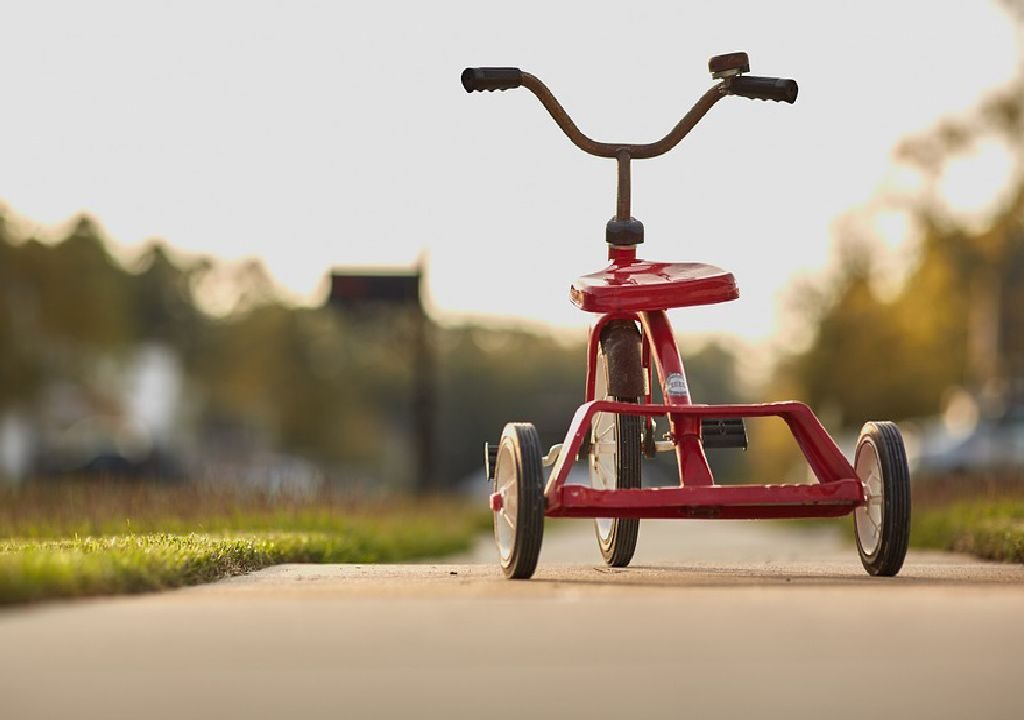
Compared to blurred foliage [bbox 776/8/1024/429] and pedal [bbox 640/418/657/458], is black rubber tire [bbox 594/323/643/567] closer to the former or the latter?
pedal [bbox 640/418/657/458]

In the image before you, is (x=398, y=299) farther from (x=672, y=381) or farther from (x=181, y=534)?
(x=672, y=381)

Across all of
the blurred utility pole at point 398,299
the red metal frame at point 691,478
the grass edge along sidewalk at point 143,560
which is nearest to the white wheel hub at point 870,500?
the red metal frame at point 691,478

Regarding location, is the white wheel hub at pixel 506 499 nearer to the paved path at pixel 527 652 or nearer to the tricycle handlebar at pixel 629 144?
the paved path at pixel 527 652

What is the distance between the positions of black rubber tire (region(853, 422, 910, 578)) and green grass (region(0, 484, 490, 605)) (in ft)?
8.98

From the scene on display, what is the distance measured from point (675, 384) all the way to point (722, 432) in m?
0.31

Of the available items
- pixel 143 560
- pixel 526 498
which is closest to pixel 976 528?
pixel 526 498

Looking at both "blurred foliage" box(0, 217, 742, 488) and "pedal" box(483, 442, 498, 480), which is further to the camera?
"blurred foliage" box(0, 217, 742, 488)

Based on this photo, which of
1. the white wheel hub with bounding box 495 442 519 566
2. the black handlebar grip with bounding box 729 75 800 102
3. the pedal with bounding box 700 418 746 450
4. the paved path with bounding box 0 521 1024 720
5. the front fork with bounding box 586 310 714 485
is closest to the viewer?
the paved path with bounding box 0 521 1024 720

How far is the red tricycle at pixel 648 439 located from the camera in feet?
23.3

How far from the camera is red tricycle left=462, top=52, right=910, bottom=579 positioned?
23.3 ft

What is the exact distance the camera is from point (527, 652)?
515 centimetres

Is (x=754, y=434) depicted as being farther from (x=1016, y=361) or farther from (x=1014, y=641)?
(x=1014, y=641)

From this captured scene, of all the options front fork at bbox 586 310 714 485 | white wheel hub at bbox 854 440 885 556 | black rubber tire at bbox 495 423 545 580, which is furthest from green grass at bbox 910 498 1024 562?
black rubber tire at bbox 495 423 545 580

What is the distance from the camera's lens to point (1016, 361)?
188 ft
